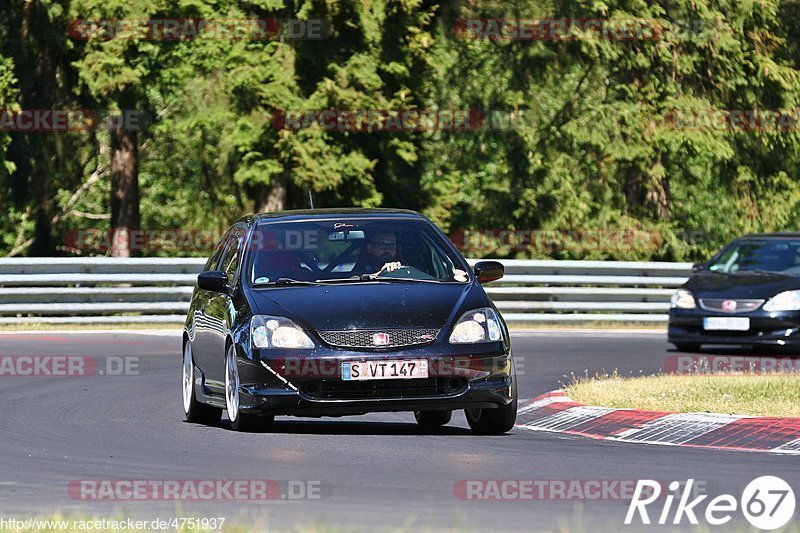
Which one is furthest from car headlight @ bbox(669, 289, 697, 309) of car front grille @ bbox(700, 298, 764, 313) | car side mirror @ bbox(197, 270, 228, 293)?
car side mirror @ bbox(197, 270, 228, 293)

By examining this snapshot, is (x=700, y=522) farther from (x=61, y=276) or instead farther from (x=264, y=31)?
(x=264, y=31)

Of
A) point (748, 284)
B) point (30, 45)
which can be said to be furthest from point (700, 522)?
point (30, 45)

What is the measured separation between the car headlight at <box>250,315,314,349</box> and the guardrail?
13710 mm

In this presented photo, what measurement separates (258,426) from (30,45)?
2305 cm

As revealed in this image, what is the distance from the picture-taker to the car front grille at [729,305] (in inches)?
830

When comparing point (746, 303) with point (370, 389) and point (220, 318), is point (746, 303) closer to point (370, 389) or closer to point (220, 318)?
point (220, 318)

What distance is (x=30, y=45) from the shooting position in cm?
3359

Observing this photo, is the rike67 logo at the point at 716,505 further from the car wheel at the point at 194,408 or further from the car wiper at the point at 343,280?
the car wheel at the point at 194,408

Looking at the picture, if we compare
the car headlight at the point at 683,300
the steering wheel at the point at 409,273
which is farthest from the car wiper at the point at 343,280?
the car headlight at the point at 683,300

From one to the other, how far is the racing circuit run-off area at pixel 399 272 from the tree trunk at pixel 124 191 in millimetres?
68

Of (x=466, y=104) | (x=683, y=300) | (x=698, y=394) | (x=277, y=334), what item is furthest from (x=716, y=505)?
(x=466, y=104)

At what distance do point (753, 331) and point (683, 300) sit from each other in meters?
1.08

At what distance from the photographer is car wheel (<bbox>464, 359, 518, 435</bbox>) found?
11758mm

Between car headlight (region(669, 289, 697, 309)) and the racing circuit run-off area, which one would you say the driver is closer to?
the racing circuit run-off area
